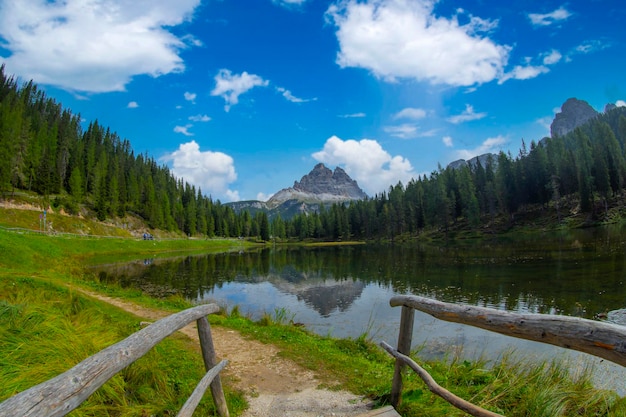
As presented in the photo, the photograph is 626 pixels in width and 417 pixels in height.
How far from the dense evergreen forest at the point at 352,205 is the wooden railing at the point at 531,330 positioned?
3232 inches

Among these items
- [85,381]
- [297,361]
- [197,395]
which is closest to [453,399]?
[197,395]

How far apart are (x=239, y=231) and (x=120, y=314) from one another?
153 meters

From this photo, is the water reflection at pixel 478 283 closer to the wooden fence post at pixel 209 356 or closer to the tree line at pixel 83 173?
the wooden fence post at pixel 209 356

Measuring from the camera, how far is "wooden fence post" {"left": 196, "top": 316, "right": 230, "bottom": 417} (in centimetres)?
577

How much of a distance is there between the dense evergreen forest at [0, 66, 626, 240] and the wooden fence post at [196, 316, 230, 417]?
7969cm

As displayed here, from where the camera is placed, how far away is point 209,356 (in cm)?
580

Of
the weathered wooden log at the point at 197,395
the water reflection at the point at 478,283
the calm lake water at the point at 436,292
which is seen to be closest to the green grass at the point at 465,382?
the calm lake water at the point at 436,292

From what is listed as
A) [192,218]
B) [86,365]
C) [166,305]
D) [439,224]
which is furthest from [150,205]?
[86,365]

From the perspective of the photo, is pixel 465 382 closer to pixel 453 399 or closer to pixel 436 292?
pixel 453 399

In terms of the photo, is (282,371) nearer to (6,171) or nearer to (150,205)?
(6,171)

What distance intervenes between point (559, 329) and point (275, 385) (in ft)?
21.7

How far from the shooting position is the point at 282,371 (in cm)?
908

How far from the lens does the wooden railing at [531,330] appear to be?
9.36 feet

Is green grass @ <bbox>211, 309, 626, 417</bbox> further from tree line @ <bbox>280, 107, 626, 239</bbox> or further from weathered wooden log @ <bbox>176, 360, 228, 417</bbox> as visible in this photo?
tree line @ <bbox>280, 107, 626, 239</bbox>
